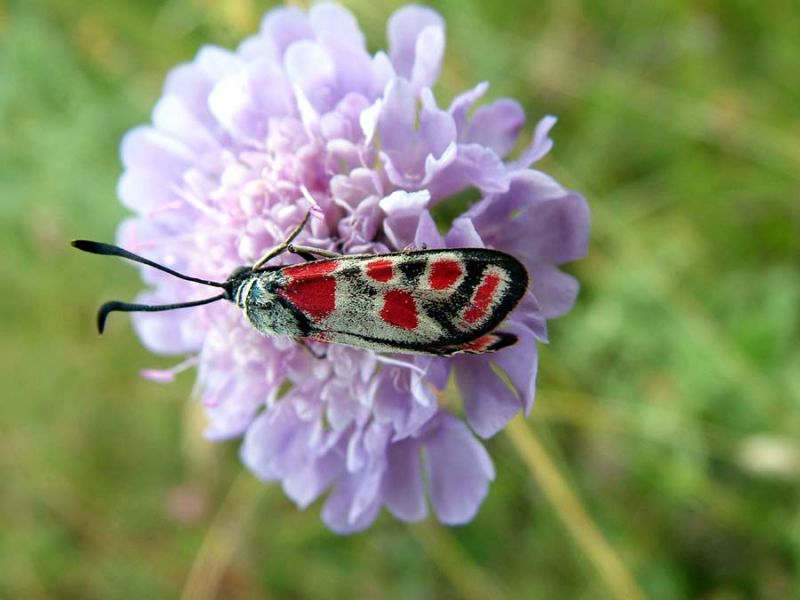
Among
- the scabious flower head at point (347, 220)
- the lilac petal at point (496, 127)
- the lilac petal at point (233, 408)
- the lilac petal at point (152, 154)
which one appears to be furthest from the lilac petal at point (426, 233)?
the lilac petal at point (152, 154)

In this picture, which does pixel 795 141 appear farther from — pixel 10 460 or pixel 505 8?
pixel 10 460

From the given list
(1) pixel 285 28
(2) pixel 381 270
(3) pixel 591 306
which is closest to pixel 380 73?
(1) pixel 285 28

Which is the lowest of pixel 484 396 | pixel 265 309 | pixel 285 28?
pixel 484 396

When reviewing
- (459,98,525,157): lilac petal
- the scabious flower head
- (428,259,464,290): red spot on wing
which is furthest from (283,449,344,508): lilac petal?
(459,98,525,157): lilac petal

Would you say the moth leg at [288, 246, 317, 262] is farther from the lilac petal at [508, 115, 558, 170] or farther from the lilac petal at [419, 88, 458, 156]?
the lilac petal at [508, 115, 558, 170]

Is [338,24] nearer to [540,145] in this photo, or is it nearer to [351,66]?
[351,66]

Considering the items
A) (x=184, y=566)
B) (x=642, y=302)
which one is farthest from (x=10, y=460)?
(x=642, y=302)

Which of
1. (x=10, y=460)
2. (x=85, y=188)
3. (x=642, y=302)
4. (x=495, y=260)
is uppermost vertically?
(x=495, y=260)
